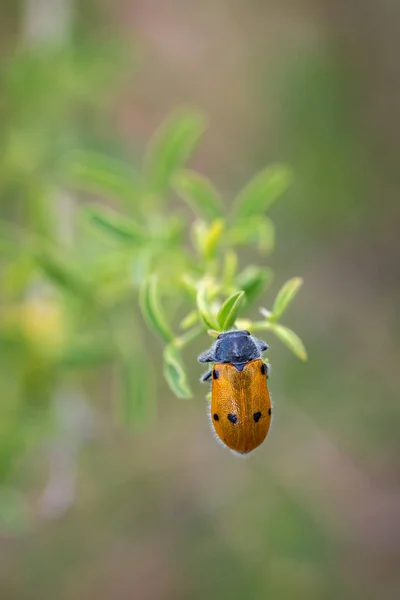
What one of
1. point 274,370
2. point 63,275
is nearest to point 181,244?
point 63,275

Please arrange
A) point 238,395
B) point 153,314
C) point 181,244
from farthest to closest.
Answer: point 181,244 → point 153,314 → point 238,395

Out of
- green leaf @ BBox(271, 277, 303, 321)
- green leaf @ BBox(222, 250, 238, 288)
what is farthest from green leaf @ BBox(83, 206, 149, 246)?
green leaf @ BBox(271, 277, 303, 321)

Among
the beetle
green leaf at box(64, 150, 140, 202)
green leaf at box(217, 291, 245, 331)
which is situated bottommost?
the beetle

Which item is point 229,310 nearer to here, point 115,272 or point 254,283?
point 254,283

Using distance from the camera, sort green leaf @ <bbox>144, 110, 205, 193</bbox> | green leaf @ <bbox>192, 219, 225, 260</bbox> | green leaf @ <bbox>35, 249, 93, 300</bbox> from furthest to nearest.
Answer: green leaf @ <bbox>144, 110, 205, 193</bbox>, green leaf @ <bbox>35, 249, 93, 300</bbox>, green leaf @ <bbox>192, 219, 225, 260</bbox>

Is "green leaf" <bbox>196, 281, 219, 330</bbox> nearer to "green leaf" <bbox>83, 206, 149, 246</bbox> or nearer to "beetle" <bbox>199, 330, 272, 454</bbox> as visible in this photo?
"beetle" <bbox>199, 330, 272, 454</bbox>

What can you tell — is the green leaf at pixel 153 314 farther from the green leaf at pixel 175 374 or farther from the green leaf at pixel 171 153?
the green leaf at pixel 171 153

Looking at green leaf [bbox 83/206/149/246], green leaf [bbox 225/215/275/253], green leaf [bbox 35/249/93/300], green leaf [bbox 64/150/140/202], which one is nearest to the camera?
green leaf [bbox 225/215/275/253]

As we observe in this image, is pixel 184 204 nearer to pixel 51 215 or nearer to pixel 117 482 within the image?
pixel 117 482
